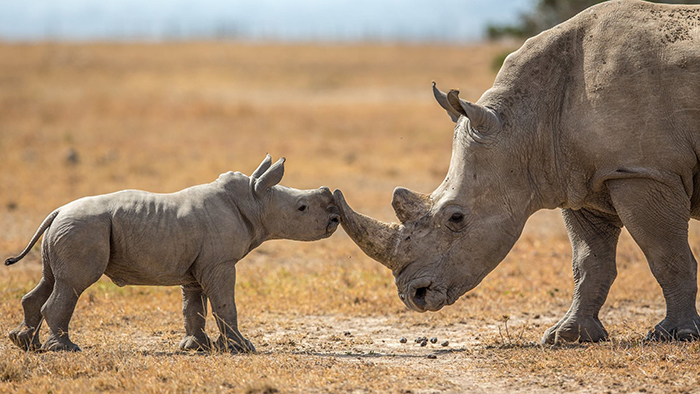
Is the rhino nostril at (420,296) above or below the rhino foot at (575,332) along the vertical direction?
above

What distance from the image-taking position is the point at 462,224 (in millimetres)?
6461

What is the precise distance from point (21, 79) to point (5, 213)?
29114 millimetres

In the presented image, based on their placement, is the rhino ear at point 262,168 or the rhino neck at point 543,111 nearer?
the rhino neck at point 543,111

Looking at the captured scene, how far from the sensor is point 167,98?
1331 inches

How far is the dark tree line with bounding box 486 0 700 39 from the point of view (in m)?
19.1

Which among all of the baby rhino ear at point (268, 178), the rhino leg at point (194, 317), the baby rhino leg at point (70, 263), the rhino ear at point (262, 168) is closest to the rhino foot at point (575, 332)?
the baby rhino ear at point (268, 178)

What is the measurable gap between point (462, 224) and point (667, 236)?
57.0 inches

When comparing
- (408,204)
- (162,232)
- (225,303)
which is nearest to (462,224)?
(408,204)

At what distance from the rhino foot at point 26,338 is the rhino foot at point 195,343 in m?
1.07

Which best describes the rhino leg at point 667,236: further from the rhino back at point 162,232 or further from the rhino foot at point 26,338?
→ the rhino foot at point 26,338

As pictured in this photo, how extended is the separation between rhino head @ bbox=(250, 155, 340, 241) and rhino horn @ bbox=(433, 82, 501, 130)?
1.14 metres

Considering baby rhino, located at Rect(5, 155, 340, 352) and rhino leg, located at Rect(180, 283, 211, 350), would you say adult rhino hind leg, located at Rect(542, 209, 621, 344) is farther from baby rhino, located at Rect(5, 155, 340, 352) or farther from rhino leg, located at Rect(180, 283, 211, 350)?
rhino leg, located at Rect(180, 283, 211, 350)

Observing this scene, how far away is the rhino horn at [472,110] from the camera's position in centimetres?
632

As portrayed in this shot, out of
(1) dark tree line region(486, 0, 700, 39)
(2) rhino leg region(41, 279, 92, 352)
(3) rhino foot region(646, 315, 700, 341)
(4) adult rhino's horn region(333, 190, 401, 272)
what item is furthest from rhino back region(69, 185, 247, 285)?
(1) dark tree line region(486, 0, 700, 39)
